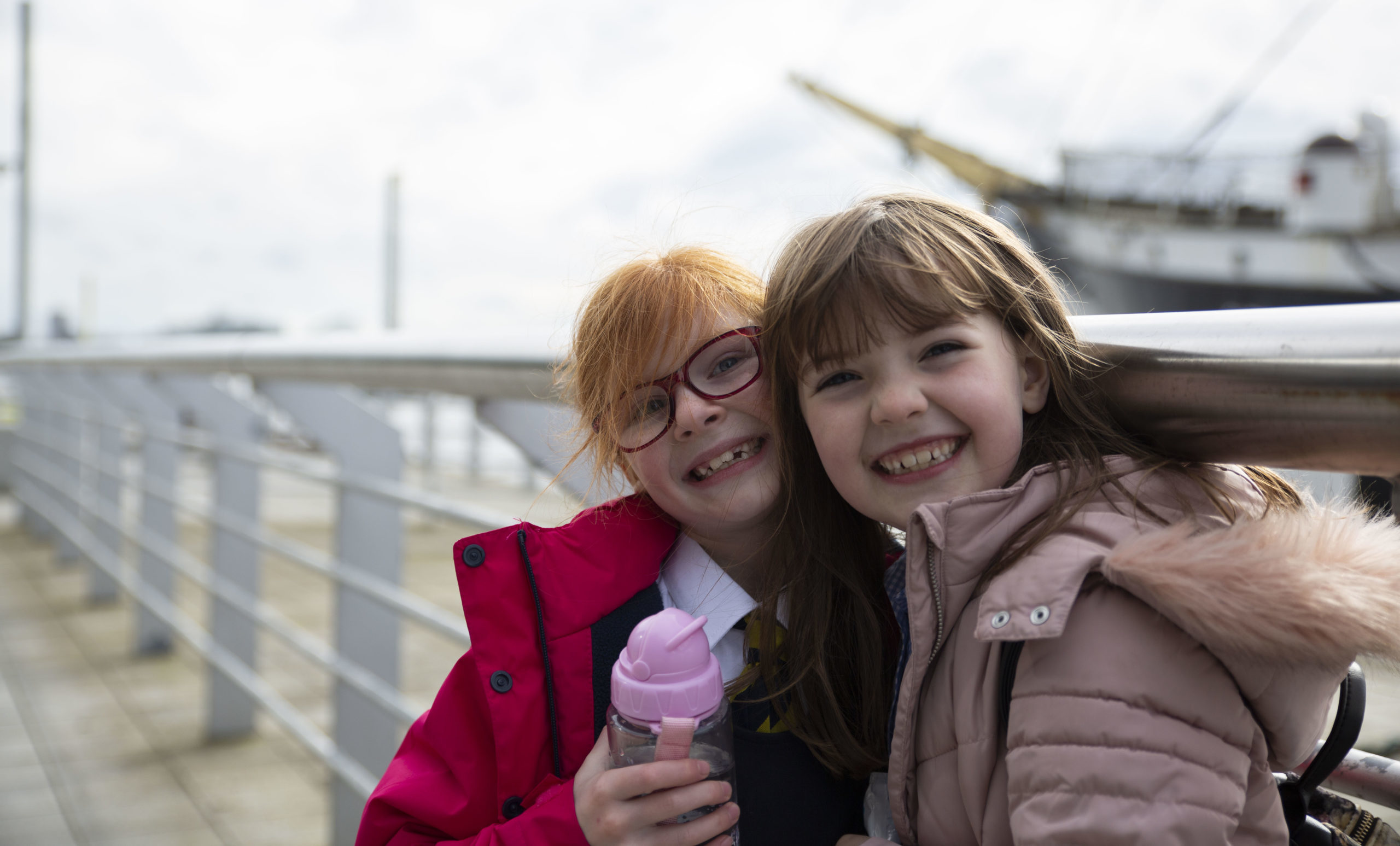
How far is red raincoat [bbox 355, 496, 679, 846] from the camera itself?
1.06m

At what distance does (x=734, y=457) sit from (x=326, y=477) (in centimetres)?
151

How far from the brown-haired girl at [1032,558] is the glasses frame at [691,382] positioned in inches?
2.7

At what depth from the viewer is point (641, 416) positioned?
3.80 feet

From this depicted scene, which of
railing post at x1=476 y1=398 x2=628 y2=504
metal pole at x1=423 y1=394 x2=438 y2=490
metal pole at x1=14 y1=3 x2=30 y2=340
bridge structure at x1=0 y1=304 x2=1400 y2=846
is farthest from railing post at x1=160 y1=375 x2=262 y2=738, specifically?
metal pole at x1=14 y1=3 x2=30 y2=340

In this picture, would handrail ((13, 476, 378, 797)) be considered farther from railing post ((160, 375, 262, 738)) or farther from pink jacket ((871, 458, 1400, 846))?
pink jacket ((871, 458, 1400, 846))

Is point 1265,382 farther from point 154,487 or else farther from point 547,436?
point 154,487

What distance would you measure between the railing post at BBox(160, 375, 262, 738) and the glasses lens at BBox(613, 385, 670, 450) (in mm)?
2587

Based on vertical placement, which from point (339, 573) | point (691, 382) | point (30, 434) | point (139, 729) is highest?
point (691, 382)

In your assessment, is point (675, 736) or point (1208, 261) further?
point (1208, 261)

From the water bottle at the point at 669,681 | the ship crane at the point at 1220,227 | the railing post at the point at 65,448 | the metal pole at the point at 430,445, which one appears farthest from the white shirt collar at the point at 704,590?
the ship crane at the point at 1220,227

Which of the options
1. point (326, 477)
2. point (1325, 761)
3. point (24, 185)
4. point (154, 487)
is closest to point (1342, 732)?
point (1325, 761)

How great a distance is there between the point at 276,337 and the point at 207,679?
1.59 meters

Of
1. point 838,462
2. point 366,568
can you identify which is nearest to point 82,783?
point 366,568

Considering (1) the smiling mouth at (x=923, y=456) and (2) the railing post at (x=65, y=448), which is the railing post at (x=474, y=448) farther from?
(1) the smiling mouth at (x=923, y=456)
